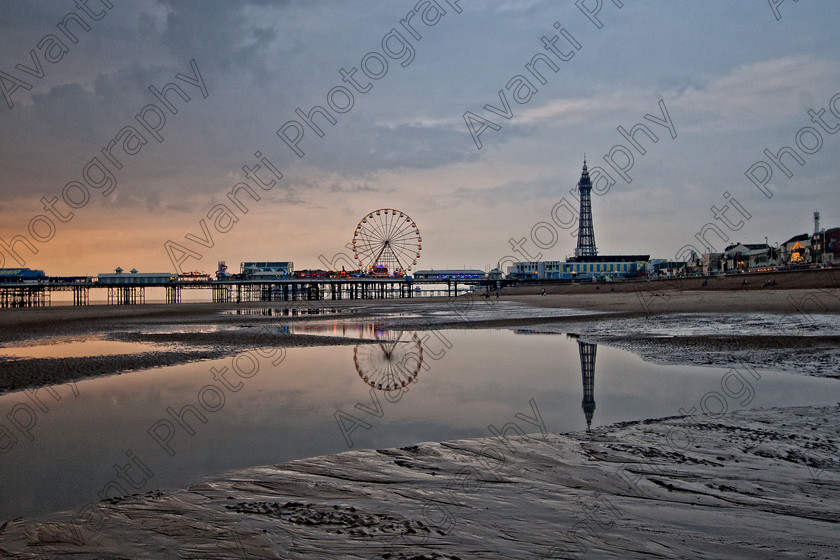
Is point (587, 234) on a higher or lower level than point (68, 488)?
higher

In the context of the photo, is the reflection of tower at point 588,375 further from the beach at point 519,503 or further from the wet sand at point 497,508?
the wet sand at point 497,508

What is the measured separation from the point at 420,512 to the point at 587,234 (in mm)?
190817

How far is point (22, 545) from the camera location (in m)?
3.45

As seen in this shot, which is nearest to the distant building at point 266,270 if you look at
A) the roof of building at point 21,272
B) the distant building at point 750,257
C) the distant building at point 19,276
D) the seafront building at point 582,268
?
the distant building at point 19,276

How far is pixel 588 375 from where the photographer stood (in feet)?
32.9

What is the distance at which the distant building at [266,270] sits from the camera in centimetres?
13425

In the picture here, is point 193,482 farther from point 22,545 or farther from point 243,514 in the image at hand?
point 22,545

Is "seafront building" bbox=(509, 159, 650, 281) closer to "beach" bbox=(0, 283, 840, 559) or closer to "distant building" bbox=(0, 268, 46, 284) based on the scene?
"distant building" bbox=(0, 268, 46, 284)

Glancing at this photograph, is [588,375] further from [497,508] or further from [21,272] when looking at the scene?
[21,272]

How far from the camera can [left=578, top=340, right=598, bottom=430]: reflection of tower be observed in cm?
720

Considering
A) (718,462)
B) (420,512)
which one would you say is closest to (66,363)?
(420,512)

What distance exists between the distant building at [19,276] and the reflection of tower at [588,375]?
145 meters

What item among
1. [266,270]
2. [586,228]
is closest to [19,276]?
[266,270]

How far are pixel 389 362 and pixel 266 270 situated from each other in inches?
5235
